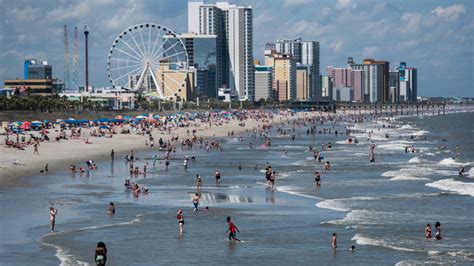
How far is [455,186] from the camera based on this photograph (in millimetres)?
43031

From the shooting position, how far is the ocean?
82.8ft

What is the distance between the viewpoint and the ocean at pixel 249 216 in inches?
993

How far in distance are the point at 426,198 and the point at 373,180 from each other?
28.3 ft

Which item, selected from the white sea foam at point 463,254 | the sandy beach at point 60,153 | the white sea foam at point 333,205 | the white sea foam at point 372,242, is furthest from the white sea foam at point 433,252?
the sandy beach at point 60,153

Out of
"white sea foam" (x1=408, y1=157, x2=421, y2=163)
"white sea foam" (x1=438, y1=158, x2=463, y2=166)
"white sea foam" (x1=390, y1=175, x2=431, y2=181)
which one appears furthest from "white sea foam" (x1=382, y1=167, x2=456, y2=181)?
"white sea foam" (x1=408, y1=157, x2=421, y2=163)

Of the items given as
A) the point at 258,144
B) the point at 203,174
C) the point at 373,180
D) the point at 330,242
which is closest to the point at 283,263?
the point at 330,242

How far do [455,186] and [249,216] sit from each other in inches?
578

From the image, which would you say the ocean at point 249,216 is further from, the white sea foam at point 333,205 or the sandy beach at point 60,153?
the sandy beach at point 60,153

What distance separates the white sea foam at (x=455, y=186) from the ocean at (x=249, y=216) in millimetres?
50

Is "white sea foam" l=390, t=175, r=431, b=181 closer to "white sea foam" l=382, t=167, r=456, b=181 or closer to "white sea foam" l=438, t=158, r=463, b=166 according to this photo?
"white sea foam" l=382, t=167, r=456, b=181

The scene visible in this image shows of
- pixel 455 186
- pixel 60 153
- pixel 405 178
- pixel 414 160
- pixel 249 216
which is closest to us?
pixel 249 216

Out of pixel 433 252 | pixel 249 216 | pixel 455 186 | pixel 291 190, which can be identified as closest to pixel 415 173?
pixel 455 186

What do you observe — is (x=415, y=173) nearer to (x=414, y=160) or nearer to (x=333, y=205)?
(x=414, y=160)

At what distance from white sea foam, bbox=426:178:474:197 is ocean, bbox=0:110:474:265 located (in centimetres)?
5
